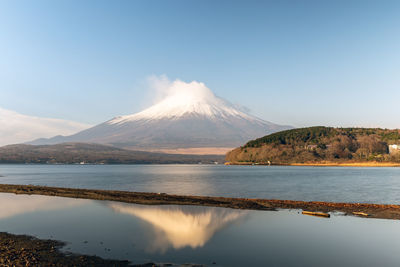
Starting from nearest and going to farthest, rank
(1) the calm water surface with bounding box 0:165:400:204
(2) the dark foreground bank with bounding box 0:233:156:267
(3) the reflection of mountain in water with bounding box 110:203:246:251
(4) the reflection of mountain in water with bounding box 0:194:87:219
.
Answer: (2) the dark foreground bank with bounding box 0:233:156:267
(3) the reflection of mountain in water with bounding box 110:203:246:251
(4) the reflection of mountain in water with bounding box 0:194:87:219
(1) the calm water surface with bounding box 0:165:400:204

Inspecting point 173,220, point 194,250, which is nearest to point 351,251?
point 194,250

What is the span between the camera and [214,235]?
916 inches

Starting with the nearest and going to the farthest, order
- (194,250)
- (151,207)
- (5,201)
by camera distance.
Answer: 1. (194,250)
2. (151,207)
3. (5,201)

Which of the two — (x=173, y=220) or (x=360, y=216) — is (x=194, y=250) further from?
(x=360, y=216)

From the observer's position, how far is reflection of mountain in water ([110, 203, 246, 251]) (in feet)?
70.6

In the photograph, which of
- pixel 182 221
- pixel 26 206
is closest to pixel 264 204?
pixel 182 221

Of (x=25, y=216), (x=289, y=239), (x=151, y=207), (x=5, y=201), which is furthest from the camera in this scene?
(x=5, y=201)

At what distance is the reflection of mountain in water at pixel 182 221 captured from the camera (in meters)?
21.5

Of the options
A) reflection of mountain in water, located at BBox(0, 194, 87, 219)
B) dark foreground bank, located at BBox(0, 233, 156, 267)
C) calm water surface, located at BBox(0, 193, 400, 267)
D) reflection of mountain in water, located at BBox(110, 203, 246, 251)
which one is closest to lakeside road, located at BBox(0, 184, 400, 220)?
calm water surface, located at BBox(0, 193, 400, 267)

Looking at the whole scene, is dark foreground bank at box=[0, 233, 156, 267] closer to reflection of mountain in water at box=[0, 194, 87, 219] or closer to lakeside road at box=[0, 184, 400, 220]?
reflection of mountain in water at box=[0, 194, 87, 219]

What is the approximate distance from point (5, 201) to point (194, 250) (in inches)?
1304

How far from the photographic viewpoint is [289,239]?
72.7 feet

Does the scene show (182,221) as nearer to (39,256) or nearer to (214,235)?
(214,235)

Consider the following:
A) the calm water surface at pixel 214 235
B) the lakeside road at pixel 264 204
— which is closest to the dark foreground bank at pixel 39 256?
the calm water surface at pixel 214 235
